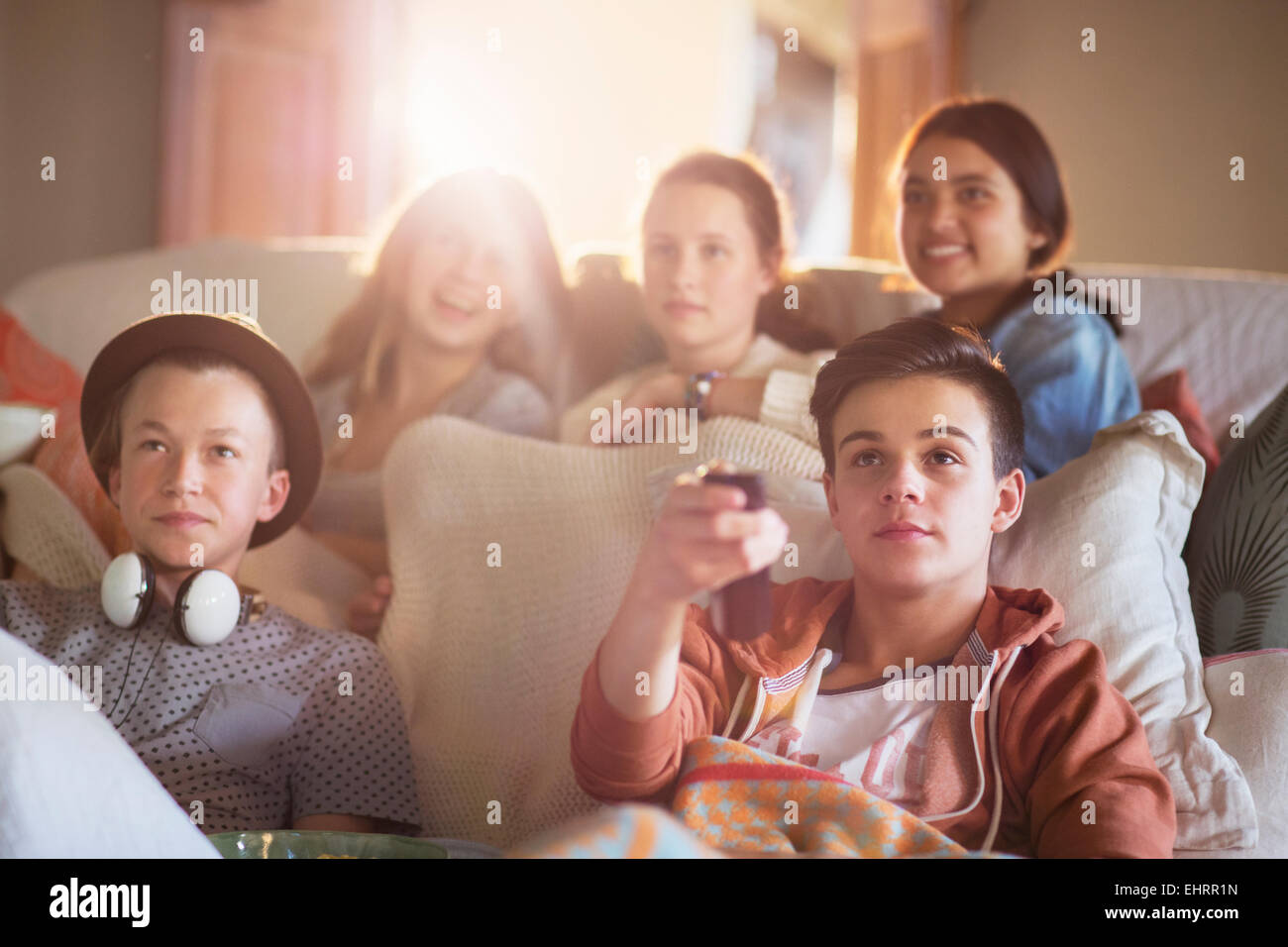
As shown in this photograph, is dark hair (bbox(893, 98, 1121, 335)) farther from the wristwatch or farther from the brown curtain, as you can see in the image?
the brown curtain

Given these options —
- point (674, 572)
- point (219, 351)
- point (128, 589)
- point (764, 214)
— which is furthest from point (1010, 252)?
point (128, 589)

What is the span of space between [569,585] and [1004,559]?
358mm

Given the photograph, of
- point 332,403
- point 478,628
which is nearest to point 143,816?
point 478,628

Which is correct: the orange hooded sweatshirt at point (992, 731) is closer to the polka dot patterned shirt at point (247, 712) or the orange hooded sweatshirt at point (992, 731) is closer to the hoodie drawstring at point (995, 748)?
the hoodie drawstring at point (995, 748)

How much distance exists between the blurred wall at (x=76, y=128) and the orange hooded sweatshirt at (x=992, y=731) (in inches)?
95.2

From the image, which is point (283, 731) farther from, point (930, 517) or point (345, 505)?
point (930, 517)

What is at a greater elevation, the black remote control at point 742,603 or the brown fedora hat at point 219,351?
the brown fedora hat at point 219,351

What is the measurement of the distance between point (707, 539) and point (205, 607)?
45cm

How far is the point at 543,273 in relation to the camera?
140cm

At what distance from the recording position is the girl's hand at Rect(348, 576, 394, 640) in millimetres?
1053

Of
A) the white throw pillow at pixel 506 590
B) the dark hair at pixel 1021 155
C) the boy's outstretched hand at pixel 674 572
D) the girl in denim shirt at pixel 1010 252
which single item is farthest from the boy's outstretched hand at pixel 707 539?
the dark hair at pixel 1021 155

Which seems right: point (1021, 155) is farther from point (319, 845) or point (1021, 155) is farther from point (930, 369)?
point (319, 845)

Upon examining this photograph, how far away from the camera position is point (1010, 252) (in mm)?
1147

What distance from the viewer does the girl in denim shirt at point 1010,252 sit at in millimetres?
1026
